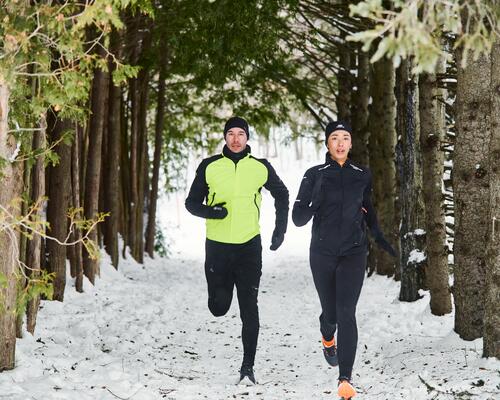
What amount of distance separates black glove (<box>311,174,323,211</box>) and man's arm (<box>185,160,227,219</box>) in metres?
0.76

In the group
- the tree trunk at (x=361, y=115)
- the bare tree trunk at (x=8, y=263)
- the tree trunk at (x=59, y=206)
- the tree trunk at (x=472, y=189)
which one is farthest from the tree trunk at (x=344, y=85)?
the bare tree trunk at (x=8, y=263)

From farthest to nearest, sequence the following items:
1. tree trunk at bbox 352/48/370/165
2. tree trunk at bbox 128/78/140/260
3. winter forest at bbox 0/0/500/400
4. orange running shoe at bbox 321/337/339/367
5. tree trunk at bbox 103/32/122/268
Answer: tree trunk at bbox 128/78/140/260
tree trunk at bbox 352/48/370/165
tree trunk at bbox 103/32/122/268
orange running shoe at bbox 321/337/339/367
winter forest at bbox 0/0/500/400

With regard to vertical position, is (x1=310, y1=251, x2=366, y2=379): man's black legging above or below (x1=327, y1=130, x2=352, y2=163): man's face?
below

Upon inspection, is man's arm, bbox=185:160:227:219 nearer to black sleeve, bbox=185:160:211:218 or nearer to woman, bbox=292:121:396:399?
black sleeve, bbox=185:160:211:218

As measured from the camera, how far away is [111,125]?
508 inches

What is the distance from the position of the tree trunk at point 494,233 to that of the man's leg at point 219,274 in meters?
2.08

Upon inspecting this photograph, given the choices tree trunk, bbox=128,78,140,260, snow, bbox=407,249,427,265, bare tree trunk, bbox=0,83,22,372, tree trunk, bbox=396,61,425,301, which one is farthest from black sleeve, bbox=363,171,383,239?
tree trunk, bbox=128,78,140,260

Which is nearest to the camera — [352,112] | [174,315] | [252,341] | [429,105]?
[252,341]

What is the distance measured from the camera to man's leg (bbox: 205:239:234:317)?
591 centimetres

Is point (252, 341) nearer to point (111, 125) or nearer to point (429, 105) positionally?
point (429, 105)

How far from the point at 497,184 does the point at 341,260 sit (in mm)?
1303

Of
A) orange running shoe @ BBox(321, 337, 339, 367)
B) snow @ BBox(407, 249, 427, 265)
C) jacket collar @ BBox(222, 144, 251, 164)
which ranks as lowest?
orange running shoe @ BBox(321, 337, 339, 367)

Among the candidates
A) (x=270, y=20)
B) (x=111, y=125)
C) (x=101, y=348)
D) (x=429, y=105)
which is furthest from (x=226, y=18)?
(x=101, y=348)

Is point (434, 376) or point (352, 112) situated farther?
point (352, 112)
